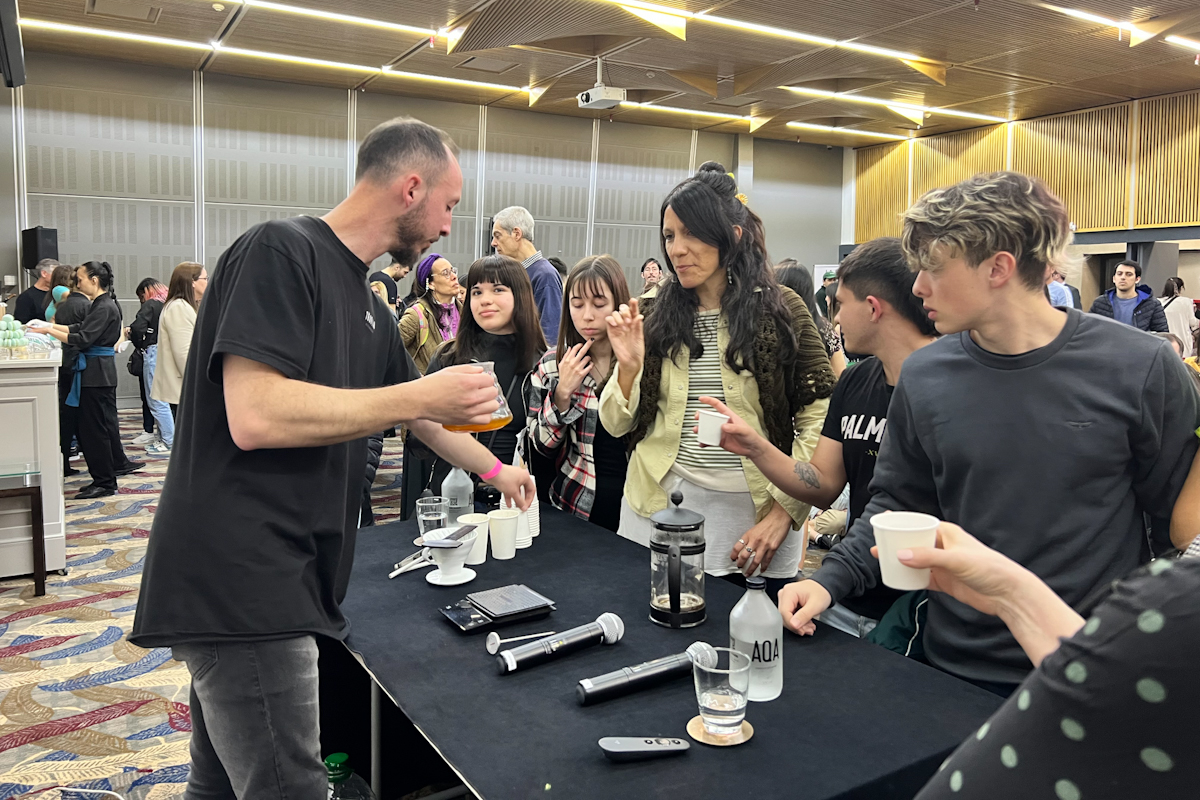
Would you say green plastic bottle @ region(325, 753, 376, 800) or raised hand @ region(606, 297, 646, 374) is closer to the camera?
green plastic bottle @ region(325, 753, 376, 800)

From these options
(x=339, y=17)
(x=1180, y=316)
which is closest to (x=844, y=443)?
(x=339, y=17)

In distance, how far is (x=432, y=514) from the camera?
2406mm

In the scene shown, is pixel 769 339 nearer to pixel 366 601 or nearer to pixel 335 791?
pixel 366 601

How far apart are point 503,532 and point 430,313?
3593mm

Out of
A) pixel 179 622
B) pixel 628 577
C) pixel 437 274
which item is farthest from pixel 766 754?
pixel 437 274

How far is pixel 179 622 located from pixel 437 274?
176 inches

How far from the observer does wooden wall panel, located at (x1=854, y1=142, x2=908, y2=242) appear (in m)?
13.8

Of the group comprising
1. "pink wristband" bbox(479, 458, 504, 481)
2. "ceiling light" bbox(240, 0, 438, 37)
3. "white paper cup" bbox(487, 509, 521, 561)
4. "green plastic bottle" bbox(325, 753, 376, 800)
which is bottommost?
"green plastic bottle" bbox(325, 753, 376, 800)

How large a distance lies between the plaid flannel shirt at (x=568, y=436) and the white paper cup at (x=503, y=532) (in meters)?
0.58

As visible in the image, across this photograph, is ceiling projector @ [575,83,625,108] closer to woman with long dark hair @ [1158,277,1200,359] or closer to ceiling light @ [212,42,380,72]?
ceiling light @ [212,42,380,72]

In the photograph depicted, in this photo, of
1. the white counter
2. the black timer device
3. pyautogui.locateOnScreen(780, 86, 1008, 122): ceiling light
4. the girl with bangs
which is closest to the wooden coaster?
the black timer device

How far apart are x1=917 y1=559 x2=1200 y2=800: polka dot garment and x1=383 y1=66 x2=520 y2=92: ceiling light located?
10396 millimetres

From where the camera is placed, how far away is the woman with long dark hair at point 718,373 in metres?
2.44

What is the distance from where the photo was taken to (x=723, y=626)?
181cm
